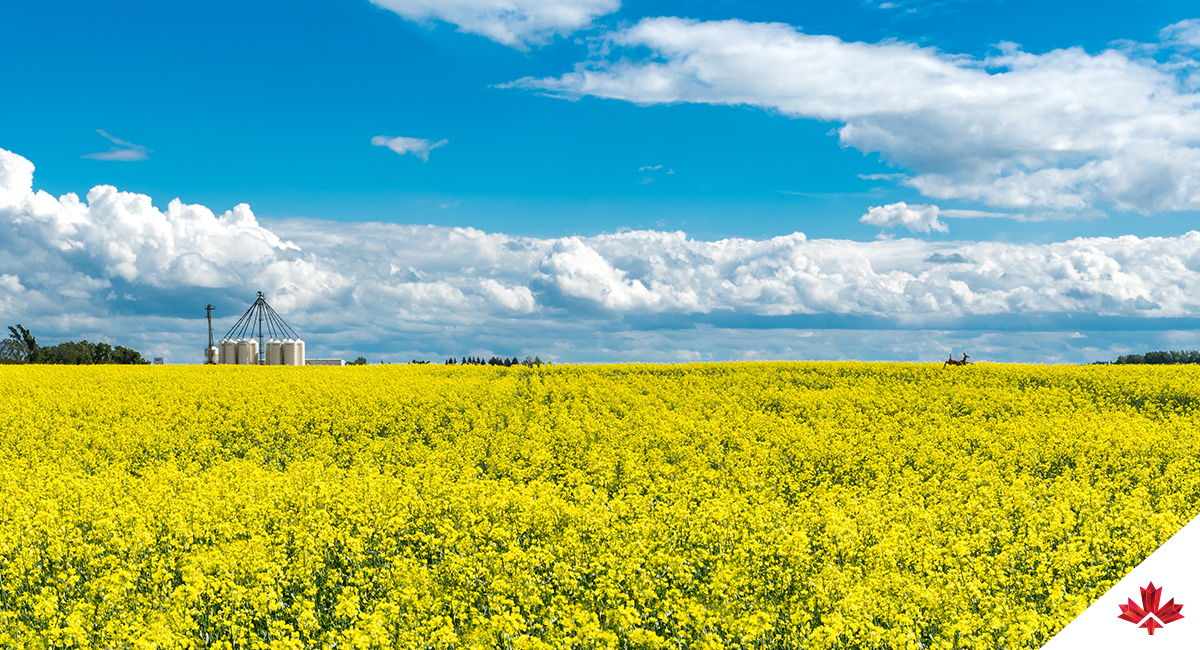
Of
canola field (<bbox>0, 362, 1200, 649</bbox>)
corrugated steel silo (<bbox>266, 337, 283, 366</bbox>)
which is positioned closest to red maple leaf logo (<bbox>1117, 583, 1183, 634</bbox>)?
canola field (<bbox>0, 362, 1200, 649</bbox>)

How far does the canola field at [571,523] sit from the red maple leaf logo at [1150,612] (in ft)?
9.68

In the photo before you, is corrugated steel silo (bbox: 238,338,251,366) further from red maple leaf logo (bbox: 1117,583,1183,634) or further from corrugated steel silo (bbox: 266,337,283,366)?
red maple leaf logo (bbox: 1117,583,1183,634)

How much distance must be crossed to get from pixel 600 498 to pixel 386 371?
97.1 ft

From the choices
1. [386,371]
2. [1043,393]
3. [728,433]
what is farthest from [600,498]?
[386,371]

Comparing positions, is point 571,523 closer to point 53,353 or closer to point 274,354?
point 274,354

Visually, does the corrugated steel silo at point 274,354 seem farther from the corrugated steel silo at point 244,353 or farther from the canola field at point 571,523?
the canola field at point 571,523

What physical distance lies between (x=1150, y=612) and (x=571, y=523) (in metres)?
8.15

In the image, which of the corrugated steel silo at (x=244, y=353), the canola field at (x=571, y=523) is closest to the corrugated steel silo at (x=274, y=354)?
the corrugated steel silo at (x=244, y=353)

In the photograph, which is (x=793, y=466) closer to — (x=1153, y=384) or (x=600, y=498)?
(x=600, y=498)

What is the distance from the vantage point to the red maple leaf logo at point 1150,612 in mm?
5000

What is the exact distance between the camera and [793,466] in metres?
19.7

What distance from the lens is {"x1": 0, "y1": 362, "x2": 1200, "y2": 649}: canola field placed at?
8.64 metres

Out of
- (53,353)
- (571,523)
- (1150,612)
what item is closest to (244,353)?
(53,353)

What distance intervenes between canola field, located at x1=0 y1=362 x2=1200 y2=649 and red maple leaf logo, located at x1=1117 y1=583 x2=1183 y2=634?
295 cm
